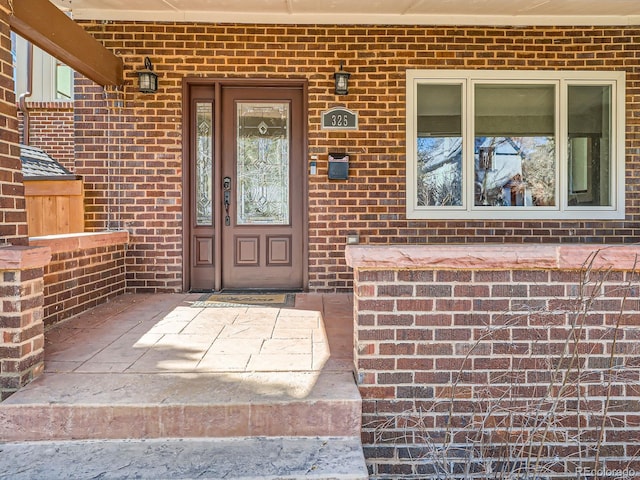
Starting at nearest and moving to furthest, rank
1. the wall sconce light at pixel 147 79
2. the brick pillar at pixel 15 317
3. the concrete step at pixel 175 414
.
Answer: the concrete step at pixel 175 414 < the brick pillar at pixel 15 317 < the wall sconce light at pixel 147 79

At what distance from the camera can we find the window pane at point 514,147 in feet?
16.6

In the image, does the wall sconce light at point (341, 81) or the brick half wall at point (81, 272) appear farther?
the wall sconce light at point (341, 81)

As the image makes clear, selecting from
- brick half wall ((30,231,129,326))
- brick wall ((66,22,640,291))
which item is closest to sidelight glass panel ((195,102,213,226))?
brick wall ((66,22,640,291))

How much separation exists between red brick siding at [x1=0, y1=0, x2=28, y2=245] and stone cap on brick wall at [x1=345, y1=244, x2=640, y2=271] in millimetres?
1873

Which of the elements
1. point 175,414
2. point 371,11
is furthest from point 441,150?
point 175,414

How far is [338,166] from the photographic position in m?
4.86

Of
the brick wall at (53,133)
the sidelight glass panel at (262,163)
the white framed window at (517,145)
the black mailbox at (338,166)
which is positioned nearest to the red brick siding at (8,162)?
the sidelight glass panel at (262,163)

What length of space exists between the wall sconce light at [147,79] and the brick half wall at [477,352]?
137 inches

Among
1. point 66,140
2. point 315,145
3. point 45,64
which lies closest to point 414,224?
point 315,145

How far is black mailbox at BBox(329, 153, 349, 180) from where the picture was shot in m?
4.86

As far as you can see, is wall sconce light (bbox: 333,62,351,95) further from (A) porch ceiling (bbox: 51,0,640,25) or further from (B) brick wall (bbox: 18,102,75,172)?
(B) brick wall (bbox: 18,102,75,172)

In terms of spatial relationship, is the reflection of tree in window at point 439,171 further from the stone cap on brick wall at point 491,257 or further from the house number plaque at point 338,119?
the stone cap on brick wall at point 491,257

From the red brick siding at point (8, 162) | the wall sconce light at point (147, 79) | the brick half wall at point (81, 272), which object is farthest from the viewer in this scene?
the wall sconce light at point (147, 79)

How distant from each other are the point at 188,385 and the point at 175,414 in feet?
0.69
